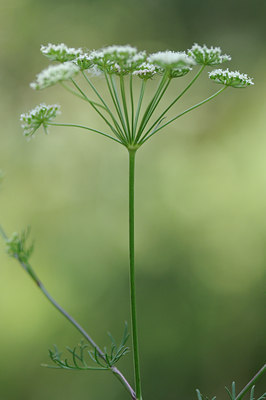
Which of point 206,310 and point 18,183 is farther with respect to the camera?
point 18,183

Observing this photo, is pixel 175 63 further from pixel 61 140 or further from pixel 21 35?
pixel 21 35

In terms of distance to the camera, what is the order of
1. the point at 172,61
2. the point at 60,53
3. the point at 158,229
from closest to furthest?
the point at 172,61
the point at 60,53
the point at 158,229

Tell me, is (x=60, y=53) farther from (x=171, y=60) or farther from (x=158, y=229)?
(x=158, y=229)

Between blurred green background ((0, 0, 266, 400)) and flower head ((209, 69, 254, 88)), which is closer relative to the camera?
flower head ((209, 69, 254, 88))

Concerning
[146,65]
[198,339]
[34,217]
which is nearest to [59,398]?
[198,339]

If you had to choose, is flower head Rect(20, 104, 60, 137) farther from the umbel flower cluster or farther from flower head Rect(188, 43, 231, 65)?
flower head Rect(188, 43, 231, 65)

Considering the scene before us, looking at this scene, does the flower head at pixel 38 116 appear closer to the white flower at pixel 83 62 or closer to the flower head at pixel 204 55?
the white flower at pixel 83 62

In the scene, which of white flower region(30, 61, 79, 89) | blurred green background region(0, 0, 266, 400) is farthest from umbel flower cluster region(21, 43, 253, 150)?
blurred green background region(0, 0, 266, 400)

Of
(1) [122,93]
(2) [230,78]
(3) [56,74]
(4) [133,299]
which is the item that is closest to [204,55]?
(2) [230,78]
